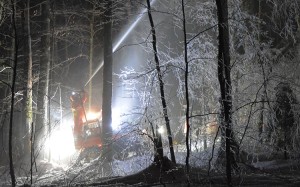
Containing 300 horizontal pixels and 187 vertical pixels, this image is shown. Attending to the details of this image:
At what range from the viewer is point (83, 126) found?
71.4 feet

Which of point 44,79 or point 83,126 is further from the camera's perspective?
point 83,126

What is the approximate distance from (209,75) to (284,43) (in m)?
7.33

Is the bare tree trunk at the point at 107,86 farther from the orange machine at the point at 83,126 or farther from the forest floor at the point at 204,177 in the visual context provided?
the forest floor at the point at 204,177

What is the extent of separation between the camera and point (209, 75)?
14922 millimetres

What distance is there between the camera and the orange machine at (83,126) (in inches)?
826

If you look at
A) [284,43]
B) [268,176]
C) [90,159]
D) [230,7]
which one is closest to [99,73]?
[90,159]

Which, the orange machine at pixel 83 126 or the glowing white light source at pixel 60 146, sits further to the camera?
the glowing white light source at pixel 60 146

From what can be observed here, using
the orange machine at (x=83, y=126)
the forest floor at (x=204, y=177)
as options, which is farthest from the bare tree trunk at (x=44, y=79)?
the forest floor at (x=204, y=177)

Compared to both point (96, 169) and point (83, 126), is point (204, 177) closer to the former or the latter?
point (96, 169)

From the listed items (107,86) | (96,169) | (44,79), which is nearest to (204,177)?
(96,169)

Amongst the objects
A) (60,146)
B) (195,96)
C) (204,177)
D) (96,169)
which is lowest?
(204,177)

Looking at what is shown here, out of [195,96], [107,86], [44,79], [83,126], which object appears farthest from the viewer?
[83,126]

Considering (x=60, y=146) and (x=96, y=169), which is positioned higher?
(x=60, y=146)

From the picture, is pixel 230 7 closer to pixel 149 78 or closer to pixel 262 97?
pixel 262 97
